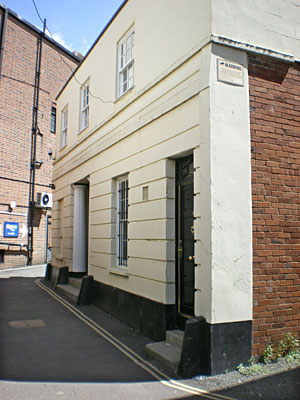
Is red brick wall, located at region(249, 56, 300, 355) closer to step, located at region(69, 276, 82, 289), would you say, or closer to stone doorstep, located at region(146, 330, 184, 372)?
stone doorstep, located at region(146, 330, 184, 372)

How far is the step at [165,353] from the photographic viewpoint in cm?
479

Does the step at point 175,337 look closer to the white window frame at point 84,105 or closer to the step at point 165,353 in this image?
the step at point 165,353

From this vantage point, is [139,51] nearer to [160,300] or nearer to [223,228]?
[223,228]

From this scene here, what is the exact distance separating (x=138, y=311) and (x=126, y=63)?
5.32 m

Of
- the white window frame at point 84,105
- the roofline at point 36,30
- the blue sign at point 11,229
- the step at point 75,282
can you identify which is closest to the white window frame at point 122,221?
the step at point 75,282

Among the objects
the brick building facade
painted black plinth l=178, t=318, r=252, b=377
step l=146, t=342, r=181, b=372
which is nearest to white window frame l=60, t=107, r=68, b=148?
the brick building facade

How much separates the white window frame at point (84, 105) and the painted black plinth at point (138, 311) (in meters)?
4.99

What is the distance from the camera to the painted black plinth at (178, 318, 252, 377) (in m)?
4.51

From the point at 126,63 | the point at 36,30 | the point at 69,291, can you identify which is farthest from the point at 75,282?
the point at 36,30

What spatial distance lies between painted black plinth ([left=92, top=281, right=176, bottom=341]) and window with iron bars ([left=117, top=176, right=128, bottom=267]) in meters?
0.72

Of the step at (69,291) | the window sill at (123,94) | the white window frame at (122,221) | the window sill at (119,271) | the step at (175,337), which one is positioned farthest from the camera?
the step at (69,291)

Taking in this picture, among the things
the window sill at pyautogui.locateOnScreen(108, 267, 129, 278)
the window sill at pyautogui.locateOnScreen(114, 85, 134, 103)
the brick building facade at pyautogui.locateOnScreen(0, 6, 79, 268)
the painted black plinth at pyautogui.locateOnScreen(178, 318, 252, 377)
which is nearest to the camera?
the painted black plinth at pyautogui.locateOnScreen(178, 318, 252, 377)

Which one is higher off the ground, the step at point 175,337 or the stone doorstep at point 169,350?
the step at point 175,337

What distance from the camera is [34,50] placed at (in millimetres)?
17641
